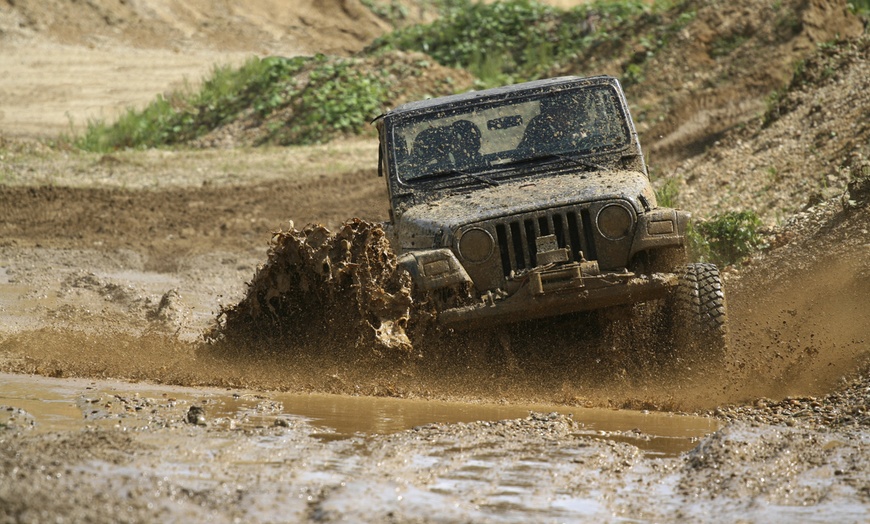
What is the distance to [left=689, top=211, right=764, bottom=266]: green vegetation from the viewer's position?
1007 cm

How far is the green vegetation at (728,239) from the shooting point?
33.0 ft

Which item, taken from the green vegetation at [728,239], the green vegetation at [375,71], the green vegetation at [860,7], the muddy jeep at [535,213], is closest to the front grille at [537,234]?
the muddy jeep at [535,213]

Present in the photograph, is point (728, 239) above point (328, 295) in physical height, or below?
above

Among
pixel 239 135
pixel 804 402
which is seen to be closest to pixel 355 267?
pixel 804 402

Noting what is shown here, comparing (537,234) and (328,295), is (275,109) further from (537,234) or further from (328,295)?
(537,234)

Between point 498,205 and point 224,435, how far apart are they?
255 cm

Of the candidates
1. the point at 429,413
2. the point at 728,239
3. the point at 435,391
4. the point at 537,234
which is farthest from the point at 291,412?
the point at 728,239

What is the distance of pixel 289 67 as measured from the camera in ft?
69.6

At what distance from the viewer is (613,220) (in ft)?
21.5

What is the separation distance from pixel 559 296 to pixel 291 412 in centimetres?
157

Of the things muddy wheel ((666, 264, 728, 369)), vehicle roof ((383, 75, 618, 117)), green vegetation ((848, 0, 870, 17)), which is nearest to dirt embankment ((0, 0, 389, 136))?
green vegetation ((848, 0, 870, 17))

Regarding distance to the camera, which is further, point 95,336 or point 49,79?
point 49,79

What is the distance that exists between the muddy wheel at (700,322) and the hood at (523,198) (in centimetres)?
52

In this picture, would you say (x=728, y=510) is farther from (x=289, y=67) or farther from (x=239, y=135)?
(x=289, y=67)
